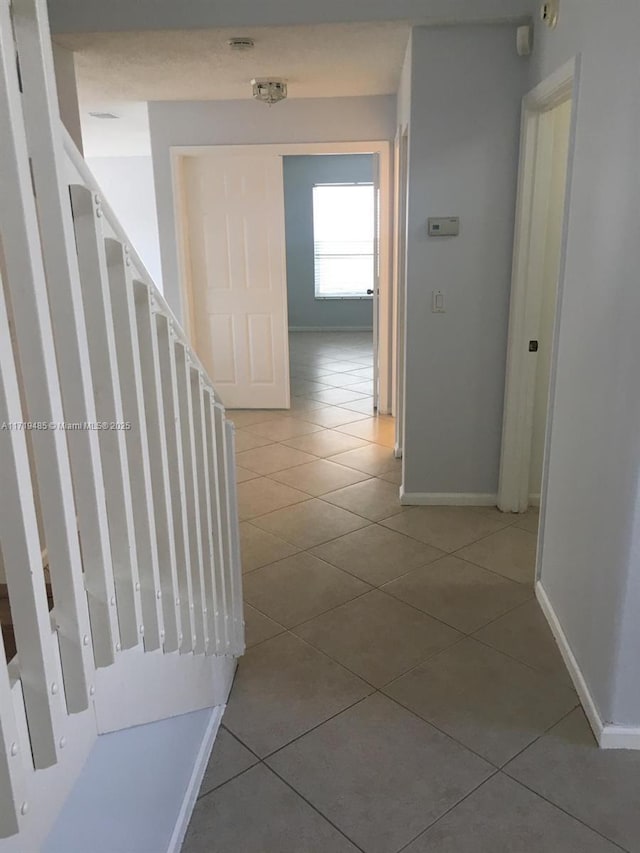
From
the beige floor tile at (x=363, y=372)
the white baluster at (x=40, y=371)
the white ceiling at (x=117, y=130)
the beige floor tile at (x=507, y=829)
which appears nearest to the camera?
the white baluster at (x=40, y=371)

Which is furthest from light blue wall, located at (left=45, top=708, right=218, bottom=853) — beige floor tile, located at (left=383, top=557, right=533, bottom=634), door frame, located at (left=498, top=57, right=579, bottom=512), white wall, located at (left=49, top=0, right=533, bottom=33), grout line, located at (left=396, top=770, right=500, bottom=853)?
white wall, located at (left=49, top=0, right=533, bottom=33)

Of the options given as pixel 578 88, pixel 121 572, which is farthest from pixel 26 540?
pixel 578 88

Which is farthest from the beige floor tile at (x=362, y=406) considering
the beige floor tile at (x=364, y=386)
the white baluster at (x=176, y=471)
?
the white baluster at (x=176, y=471)

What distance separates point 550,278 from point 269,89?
2.20 m

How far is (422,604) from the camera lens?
296 centimetres

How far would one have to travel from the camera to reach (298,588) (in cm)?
311

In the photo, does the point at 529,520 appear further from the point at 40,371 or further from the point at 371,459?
the point at 40,371

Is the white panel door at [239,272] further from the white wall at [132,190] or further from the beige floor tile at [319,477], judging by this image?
A: the white wall at [132,190]

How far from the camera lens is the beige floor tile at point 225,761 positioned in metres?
2.02

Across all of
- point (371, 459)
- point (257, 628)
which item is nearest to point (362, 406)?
point (371, 459)

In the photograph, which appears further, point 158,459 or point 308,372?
point 308,372

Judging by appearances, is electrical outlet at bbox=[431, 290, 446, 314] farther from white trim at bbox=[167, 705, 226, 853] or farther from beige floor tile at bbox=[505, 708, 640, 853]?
white trim at bbox=[167, 705, 226, 853]

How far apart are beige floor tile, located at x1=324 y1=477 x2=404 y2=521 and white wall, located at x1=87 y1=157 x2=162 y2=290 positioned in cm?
493

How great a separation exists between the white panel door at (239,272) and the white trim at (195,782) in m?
3.54
